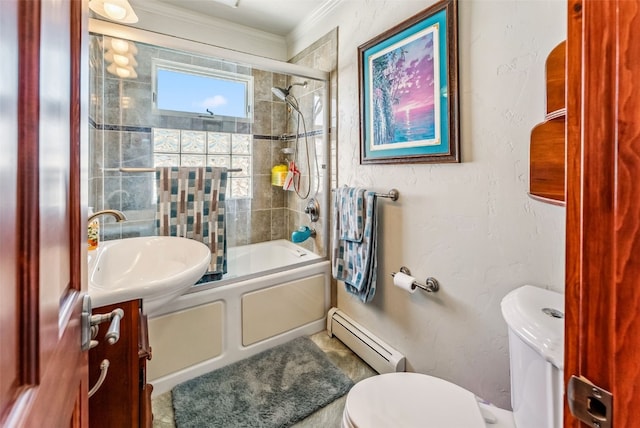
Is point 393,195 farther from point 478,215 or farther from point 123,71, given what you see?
point 123,71

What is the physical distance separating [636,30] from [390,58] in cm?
147

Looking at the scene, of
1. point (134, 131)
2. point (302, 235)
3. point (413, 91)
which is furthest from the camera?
point (302, 235)

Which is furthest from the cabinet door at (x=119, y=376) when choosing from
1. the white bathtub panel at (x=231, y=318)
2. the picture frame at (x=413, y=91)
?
the picture frame at (x=413, y=91)

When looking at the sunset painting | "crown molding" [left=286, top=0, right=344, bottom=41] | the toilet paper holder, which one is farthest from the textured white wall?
"crown molding" [left=286, top=0, right=344, bottom=41]

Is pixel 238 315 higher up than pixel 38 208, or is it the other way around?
pixel 38 208

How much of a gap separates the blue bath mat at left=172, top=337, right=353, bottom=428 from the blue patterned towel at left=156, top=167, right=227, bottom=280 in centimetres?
59

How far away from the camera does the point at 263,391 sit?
1637 millimetres

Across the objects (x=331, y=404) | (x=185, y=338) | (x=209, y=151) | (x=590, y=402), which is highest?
(x=209, y=151)

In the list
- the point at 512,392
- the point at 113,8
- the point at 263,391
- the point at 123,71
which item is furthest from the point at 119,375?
A: the point at 123,71

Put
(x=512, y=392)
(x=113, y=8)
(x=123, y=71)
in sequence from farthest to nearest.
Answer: (x=123, y=71) → (x=113, y=8) → (x=512, y=392)

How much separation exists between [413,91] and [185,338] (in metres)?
1.80

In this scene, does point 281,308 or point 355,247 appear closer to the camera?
point 355,247

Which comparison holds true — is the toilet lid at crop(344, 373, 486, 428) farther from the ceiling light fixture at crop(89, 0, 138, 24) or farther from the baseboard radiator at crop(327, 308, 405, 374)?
the ceiling light fixture at crop(89, 0, 138, 24)

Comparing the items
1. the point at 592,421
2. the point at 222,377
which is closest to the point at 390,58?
the point at 592,421
